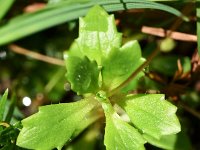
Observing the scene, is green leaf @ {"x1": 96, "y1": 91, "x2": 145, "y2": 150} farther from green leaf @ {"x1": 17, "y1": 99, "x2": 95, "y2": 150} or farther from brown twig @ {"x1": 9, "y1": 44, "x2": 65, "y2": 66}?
brown twig @ {"x1": 9, "y1": 44, "x2": 65, "y2": 66}

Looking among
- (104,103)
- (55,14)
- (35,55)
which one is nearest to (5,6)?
(55,14)

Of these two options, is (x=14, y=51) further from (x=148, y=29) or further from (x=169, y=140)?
(x=169, y=140)

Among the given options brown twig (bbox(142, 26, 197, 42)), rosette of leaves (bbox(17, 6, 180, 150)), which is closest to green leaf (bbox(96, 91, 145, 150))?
rosette of leaves (bbox(17, 6, 180, 150))

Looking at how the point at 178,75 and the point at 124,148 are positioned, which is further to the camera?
the point at 178,75

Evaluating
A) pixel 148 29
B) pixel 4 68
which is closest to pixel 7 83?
pixel 4 68

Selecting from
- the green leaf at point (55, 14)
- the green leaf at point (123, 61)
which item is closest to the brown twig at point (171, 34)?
the green leaf at point (55, 14)

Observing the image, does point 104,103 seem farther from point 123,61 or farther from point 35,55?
point 35,55
